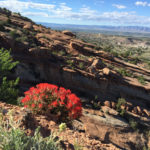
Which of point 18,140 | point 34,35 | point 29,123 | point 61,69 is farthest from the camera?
point 34,35

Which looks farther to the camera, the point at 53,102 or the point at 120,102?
the point at 120,102

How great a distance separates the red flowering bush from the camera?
5.66 meters

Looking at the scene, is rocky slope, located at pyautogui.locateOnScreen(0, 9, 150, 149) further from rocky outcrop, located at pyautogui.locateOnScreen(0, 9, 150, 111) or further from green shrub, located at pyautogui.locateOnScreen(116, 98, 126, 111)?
green shrub, located at pyautogui.locateOnScreen(116, 98, 126, 111)

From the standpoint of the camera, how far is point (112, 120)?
55.2 feet

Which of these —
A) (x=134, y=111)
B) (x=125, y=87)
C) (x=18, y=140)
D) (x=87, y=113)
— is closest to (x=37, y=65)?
(x=87, y=113)

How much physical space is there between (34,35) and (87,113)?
54.4 ft

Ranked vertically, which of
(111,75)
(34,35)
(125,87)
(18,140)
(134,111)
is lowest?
(134,111)

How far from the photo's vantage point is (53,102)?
570 centimetres

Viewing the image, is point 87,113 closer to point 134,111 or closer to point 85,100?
point 85,100

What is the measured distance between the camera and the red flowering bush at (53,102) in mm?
5660

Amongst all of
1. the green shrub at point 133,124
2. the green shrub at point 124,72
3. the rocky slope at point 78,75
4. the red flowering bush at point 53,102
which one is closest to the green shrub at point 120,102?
the rocky slope at point 78,75

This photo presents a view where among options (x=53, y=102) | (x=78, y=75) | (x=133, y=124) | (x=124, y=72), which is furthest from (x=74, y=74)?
(x=53, y=102)

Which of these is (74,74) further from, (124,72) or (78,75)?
(124,72)

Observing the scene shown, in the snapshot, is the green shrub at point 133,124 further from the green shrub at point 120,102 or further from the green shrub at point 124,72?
the green shrub at point 124,72
